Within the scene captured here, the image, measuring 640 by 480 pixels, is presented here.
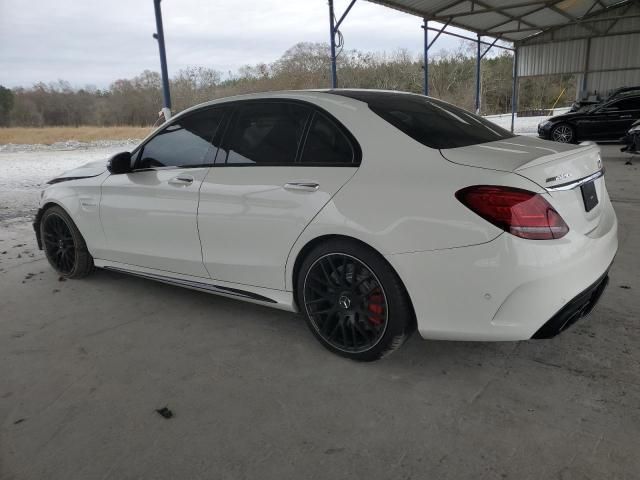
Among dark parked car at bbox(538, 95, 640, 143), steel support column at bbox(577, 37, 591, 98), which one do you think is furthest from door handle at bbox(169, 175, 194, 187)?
steel support column at bbox(577, 37, 591, 98)

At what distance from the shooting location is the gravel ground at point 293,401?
2008 millimetres

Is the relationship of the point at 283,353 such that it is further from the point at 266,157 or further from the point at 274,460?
the point at 266,157

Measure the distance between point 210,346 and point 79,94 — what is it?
37156 millimetres

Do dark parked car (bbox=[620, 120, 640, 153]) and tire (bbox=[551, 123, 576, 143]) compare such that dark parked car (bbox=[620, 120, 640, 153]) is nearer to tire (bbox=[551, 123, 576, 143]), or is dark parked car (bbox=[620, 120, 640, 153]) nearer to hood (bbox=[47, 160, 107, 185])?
tire (bbox=[551, 123, 576, 143])

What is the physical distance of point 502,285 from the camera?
2176 millimetres

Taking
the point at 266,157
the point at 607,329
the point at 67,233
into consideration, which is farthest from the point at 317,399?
the point at 67,233

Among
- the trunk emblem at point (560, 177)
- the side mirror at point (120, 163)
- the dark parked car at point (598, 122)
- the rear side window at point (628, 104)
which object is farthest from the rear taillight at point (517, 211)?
the rear side window at point (628, 104)

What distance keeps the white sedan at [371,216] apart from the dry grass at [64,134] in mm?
23235

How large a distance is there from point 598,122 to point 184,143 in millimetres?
13383

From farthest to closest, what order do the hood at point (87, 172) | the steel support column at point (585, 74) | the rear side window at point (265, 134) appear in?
the steel support column at point (585, 74) → the hood at point (87, 172) → the rear side window at point (265, 134)

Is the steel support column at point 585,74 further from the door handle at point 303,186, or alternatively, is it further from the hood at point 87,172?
the door handle at point 303,186

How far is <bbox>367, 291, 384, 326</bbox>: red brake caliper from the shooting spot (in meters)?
2.58

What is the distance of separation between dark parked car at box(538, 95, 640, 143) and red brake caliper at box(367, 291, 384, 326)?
1274 cm

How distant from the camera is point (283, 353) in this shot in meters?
2.94
